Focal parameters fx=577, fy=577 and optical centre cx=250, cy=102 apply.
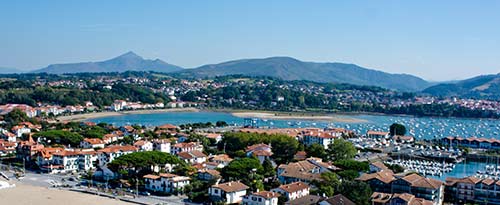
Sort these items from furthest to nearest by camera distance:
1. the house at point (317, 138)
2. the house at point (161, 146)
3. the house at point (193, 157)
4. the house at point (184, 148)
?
1. the house at point (317, 138)
2. the house at point (161, 146)
3. the house at point (184, 148)
4. the house at point (193, 157)

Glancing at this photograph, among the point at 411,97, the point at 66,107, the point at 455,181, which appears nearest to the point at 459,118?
the point at 411,97

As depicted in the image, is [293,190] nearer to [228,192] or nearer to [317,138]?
[228,192]

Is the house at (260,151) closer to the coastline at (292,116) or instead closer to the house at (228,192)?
the house at (228,192)

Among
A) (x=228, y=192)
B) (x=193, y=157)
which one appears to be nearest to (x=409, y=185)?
(x=228, y=192)

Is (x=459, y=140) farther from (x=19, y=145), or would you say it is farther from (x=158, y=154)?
(x=19, y=145)

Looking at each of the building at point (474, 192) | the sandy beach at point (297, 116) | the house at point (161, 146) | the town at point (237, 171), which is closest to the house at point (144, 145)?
the town at point (237, 171)

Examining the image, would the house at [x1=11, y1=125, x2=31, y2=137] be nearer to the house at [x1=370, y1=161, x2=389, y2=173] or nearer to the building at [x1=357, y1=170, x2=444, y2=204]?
the house at [x1=370, y1=161, x2=389, y2=173]
